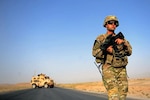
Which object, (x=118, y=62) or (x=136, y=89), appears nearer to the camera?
(x=118, y=62)

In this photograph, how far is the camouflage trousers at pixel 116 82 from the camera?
4661mm

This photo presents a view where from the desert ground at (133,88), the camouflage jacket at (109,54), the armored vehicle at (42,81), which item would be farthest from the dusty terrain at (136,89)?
the camouflage jacket at (109,54)

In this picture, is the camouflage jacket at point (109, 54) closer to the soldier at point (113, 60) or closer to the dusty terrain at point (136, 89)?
the soldier at point (113, 60)

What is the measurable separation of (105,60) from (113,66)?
0.63ft

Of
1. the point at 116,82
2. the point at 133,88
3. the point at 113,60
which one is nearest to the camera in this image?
the point at 116,82

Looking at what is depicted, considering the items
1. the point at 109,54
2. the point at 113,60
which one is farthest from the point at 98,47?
the point at 113,60

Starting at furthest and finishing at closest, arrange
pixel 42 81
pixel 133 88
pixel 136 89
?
1. pixel 42 81
2. pixel 133 88
3. pixel 136 89

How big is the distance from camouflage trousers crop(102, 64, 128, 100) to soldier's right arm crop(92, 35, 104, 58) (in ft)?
0.85

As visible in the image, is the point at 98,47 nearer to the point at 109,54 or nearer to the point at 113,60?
the point at 109,54

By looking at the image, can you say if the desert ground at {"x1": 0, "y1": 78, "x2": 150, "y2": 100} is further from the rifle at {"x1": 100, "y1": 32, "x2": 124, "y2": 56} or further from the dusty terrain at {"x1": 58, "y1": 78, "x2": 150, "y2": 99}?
the rifle at {"x1": 100, "y1": 32, "x2": 124, "y2": 56}

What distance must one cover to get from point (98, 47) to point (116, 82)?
66 cm

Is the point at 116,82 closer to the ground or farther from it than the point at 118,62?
closer to the ground

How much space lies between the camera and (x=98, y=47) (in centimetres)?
489

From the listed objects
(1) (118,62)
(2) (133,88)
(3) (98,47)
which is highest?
(2) (133,88)
